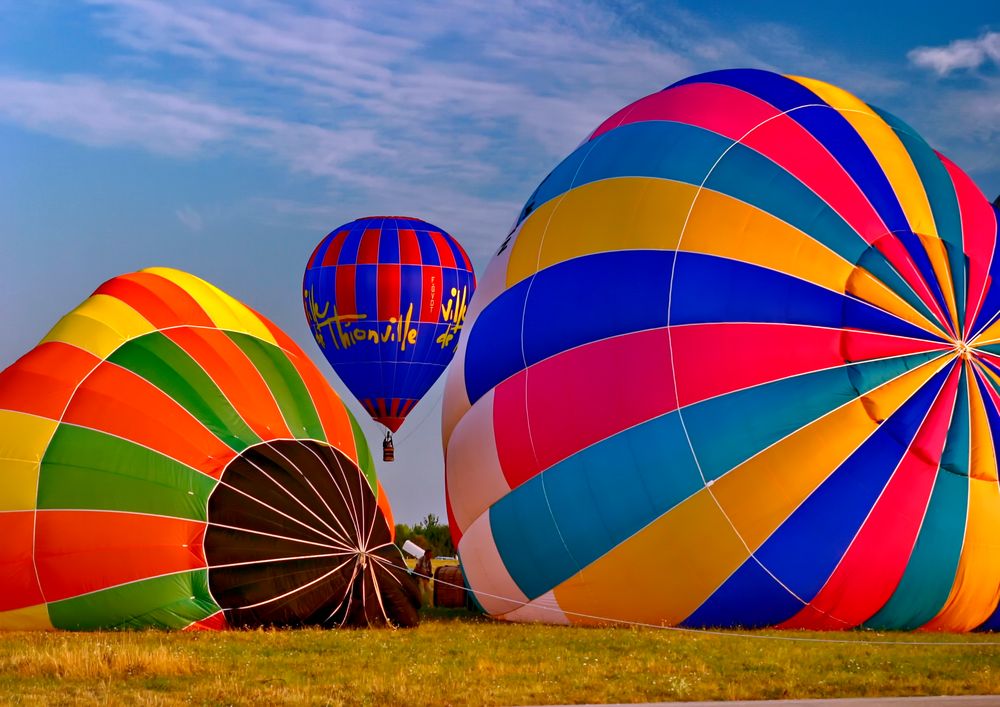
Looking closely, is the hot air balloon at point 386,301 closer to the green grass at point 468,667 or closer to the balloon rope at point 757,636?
the balloon rope at point 757,636

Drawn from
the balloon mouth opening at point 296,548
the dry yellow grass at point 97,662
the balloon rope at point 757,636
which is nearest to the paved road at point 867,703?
the balloon rope at point 757,636

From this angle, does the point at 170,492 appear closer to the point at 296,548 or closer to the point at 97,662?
the point at 296,548

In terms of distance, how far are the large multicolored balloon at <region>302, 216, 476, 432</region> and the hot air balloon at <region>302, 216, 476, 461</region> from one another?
22mm

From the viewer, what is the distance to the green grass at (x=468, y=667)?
31.8ft

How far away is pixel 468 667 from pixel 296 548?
357 cm

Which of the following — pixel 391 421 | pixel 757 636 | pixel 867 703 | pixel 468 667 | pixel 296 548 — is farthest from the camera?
pixel 391 421

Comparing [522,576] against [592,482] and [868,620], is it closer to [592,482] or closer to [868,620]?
[592,482]

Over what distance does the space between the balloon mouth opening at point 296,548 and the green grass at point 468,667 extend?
54cm

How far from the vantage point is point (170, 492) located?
13969 millimetres

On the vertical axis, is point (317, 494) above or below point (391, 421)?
below

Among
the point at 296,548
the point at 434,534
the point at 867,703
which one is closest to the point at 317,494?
the point at 296,548

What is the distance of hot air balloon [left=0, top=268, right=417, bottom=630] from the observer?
13.7 m

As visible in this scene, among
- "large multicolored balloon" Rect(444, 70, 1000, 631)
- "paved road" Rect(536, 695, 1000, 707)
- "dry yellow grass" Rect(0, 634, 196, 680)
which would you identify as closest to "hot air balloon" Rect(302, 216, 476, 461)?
"large multicolored balloon" Rect(444, 70, 1000, 631)

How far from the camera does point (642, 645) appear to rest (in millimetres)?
12508
